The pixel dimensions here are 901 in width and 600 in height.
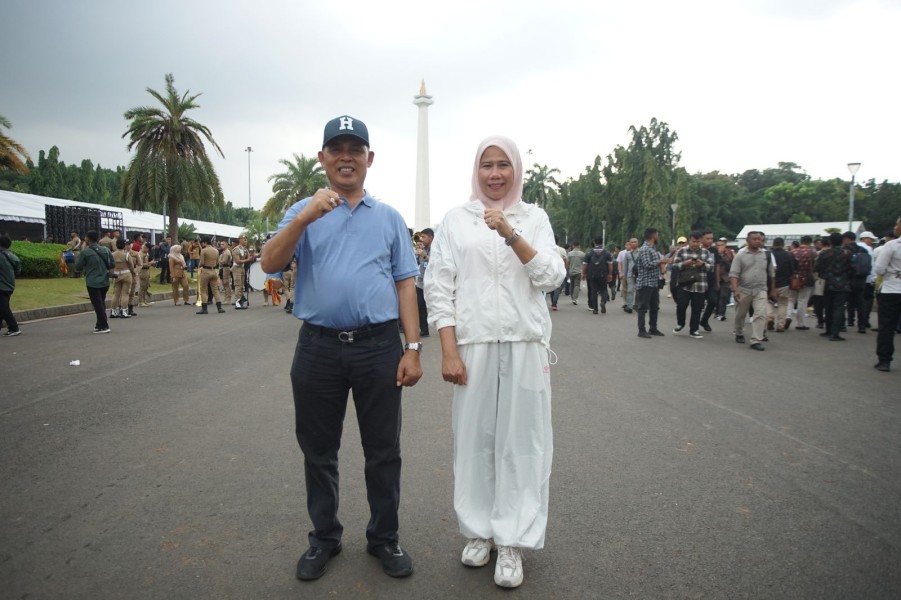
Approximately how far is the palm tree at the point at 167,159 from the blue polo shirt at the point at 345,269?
27245mm

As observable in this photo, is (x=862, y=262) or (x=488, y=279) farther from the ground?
(x=862, y=262)

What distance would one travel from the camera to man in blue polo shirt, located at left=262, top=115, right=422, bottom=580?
271 centimetres

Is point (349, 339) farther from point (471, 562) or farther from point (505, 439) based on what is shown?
point (471, 562)

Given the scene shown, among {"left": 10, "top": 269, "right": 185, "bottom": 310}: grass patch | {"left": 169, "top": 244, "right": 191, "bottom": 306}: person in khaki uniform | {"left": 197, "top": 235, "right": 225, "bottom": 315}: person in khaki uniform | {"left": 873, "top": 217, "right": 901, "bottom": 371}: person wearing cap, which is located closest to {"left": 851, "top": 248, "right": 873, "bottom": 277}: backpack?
{"left": 873, "top": 217, "right": 901, "bottom": 371}: person wearing cap

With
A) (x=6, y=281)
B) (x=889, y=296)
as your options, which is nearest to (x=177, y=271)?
(x=6, y=281)

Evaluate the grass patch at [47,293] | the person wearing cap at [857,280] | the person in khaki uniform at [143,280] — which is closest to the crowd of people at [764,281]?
the person wearing cap at [857,280]

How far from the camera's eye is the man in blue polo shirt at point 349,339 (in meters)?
2.71

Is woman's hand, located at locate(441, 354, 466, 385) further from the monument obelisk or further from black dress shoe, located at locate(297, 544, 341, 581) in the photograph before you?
the monument obelisk

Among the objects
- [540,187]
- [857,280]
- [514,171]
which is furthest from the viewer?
[540,187]

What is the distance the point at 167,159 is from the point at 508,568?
3010 cm

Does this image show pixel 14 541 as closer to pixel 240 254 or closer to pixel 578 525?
pixel 578 525

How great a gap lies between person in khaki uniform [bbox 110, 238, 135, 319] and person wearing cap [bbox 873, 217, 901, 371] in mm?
15167

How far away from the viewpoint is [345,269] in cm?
271

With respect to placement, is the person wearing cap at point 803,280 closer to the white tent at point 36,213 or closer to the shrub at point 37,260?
the shrub at point 37,260
